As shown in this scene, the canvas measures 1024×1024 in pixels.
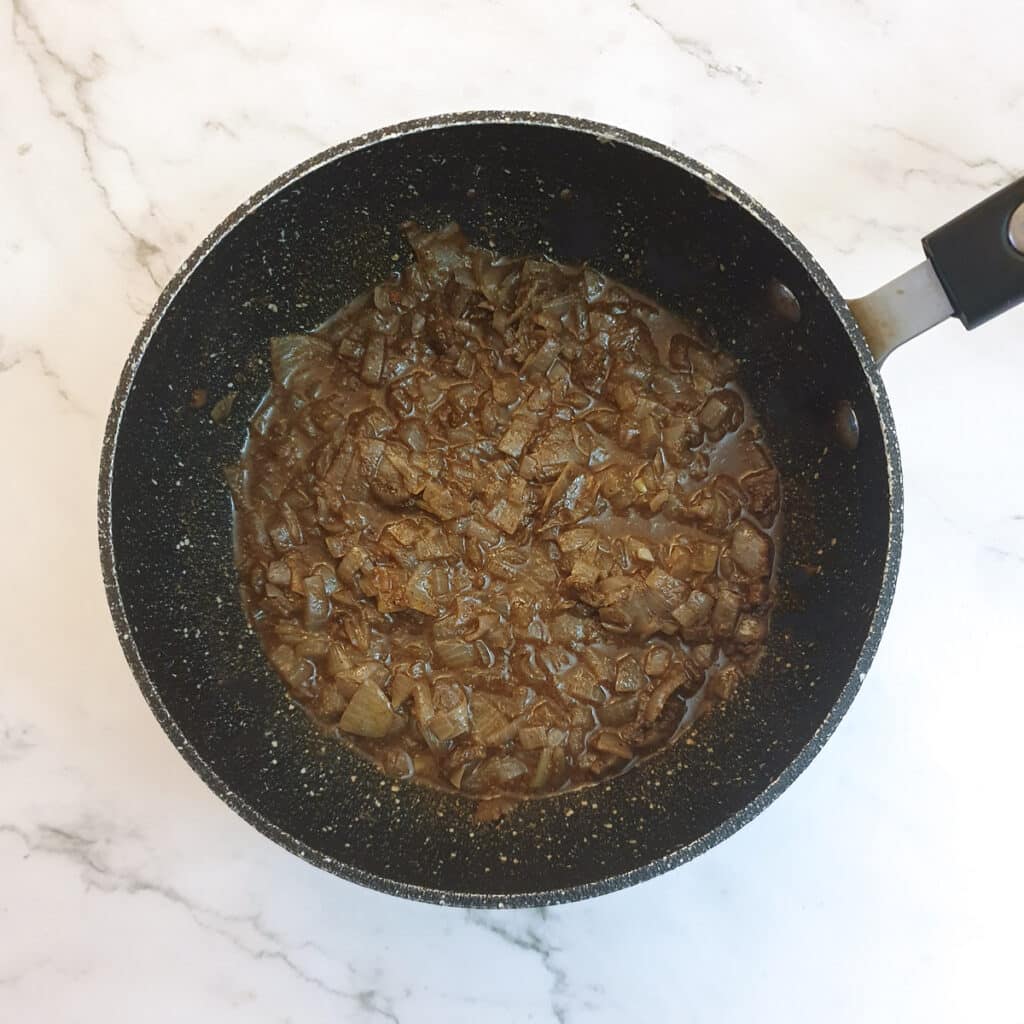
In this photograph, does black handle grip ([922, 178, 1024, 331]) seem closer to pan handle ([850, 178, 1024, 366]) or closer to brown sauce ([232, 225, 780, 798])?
pan handle ([850, 178, 1024, 366])

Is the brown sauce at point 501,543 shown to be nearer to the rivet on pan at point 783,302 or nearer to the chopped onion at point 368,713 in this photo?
the chopped onion at point 368,713

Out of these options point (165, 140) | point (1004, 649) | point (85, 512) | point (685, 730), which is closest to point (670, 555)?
point (685, 730)

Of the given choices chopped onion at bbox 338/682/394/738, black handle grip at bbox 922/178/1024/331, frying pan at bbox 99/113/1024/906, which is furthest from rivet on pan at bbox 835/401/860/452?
chopped onion at bbox 338/682/394/738

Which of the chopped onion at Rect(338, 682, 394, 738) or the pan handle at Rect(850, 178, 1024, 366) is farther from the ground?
the pan handle at Rect(850, 178, 1024, 366)

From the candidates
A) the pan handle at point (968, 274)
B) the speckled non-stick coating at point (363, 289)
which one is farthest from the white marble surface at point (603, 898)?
the pan handle at point (968, 274)

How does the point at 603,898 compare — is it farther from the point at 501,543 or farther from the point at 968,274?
the point at 968,274

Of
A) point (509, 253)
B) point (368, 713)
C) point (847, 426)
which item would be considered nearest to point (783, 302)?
point (847, 426)
